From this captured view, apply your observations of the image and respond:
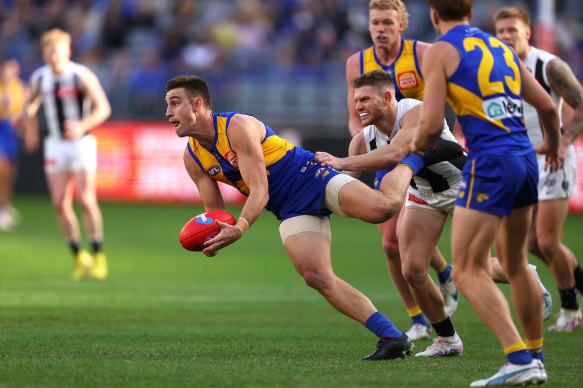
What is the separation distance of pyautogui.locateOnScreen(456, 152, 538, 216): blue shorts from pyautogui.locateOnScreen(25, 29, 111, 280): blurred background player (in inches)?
298

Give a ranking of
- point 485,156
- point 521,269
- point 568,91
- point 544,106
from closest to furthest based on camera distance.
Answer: point 485,156
point 521,269
point 544,106
point 568,91

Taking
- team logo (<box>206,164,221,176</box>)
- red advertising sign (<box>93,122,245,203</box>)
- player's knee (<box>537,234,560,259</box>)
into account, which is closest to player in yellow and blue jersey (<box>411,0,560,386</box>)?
team logo (<box>206,164,221,176</box>)

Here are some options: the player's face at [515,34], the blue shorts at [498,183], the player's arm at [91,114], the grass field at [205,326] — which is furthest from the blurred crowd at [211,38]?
the blue shorts at [498,183]

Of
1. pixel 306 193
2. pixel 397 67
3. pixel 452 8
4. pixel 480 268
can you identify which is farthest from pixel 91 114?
pixel 480 268

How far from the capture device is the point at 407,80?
26.2 ft

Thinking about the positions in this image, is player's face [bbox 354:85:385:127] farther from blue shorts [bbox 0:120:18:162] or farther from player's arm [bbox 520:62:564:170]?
blue shorts [bbox 0:120:18:162]

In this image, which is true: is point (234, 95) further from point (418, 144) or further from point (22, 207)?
point (418, 144)

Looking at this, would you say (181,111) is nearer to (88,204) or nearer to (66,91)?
(88,204)

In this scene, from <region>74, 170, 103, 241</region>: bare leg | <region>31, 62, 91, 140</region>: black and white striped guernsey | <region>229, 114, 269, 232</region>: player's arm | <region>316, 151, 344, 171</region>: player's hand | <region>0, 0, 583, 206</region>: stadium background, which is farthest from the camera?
<region>0, 0, 583, 206</region>: stadium background

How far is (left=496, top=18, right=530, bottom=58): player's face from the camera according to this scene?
27.3 ft

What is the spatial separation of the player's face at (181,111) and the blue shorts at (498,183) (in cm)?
228

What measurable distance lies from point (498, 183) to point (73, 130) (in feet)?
26.8

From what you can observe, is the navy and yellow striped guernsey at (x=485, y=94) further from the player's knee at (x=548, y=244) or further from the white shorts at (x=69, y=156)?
the white shorts at (x=69, y=156)

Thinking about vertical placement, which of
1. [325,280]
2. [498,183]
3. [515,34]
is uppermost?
[515,34]
